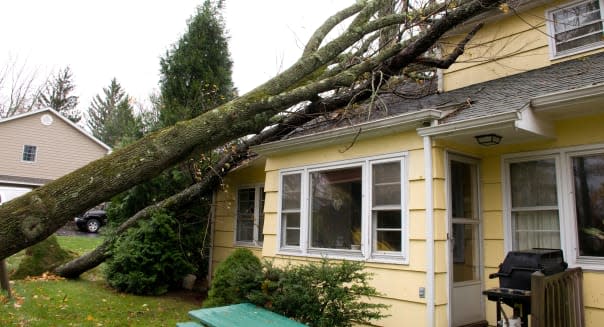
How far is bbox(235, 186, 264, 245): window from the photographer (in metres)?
9.42

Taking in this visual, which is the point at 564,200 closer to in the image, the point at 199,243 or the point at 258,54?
the point at 199,243

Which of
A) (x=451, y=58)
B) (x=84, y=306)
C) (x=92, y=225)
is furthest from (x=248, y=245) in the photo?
(x=92, y=225)

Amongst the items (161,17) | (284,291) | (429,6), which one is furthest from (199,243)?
(161,17)

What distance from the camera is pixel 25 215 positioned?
387 centimetres

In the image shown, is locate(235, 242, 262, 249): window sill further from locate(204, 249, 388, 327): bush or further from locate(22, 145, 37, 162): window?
locate(22, 145, 37, 162): window

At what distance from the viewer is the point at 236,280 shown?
5613 millimetres

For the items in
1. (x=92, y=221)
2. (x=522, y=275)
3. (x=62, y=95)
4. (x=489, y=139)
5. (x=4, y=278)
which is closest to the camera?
(x=522, y=275)

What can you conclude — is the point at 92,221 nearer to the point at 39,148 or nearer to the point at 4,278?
the point at 39,148

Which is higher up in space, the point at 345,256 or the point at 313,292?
the point at 345,256

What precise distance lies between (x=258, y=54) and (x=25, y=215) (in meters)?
11.4

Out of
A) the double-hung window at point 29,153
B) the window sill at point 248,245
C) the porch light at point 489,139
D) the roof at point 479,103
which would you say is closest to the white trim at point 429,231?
the roof at point 479,103

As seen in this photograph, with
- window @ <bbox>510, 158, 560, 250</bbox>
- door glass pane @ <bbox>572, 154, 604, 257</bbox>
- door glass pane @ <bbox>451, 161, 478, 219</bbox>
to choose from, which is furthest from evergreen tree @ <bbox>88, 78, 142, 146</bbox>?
door glass pane @ <bbox>572, 154, 604, 257</bbox>

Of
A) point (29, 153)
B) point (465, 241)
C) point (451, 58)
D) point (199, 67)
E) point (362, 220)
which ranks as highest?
point (199, 67)

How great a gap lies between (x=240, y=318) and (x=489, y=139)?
3.56 metres
